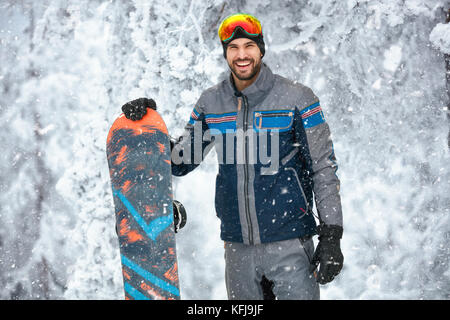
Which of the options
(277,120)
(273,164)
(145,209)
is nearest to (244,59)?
(277,120)

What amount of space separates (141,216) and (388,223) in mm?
2616

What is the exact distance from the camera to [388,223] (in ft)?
12.4

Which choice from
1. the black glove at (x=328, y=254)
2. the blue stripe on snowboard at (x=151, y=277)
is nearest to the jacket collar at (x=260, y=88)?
the black glove at (x=328, y=254)

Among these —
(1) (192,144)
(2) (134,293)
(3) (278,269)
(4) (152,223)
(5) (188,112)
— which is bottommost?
(2) (134,293)

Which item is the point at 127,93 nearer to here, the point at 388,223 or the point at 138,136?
the point at 138,136

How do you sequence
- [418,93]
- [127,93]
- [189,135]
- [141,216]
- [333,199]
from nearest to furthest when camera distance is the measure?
[333,199] → [141,216] → [189,135] → [418,93] → [127,93]

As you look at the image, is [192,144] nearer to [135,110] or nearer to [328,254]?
[135,110]

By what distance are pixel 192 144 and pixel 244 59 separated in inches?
22.9

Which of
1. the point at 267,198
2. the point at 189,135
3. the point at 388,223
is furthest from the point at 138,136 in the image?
the point at 388,223

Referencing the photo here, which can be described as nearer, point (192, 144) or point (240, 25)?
point (240, 25)

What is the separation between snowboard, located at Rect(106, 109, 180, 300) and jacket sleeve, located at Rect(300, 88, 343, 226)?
76 cm

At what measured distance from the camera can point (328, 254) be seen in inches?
A: 73.4

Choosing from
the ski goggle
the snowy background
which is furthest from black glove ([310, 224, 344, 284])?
the snowy background

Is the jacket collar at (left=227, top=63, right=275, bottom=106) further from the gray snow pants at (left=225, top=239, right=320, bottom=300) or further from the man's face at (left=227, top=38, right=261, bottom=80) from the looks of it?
the gray snow pants at (left=225, top=239, right=320, bottom=300)
